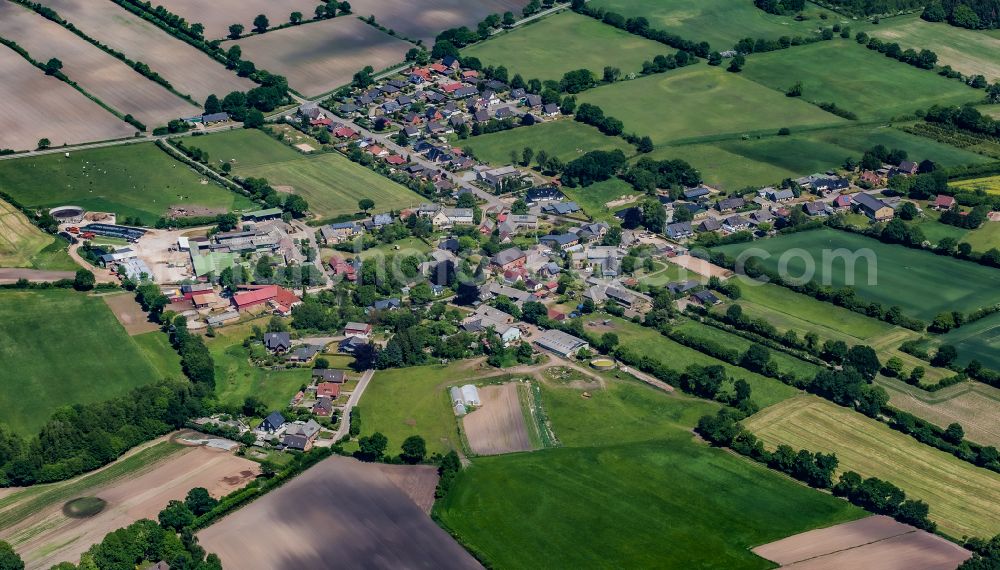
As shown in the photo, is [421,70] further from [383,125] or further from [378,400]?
[378,400]

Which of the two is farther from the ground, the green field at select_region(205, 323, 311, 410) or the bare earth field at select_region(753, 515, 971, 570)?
the bare earth field at select_region(753, 515, 971, 570)

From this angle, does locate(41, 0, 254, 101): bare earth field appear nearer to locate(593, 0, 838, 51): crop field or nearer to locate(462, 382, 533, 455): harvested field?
locate(593, 0, 838, 51): crop field

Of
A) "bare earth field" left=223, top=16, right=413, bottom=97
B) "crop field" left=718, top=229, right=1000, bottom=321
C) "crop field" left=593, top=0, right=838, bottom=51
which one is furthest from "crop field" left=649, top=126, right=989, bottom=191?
"bare earth field" left=223, top=16, right=413, bottom=97

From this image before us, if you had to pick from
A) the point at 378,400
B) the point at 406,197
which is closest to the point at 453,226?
the point at 406,197

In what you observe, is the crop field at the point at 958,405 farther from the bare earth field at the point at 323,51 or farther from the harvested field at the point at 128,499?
the bare earth field at the point at 323,51

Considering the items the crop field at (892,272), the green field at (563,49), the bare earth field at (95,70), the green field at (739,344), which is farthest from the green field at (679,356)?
the bare earth field at (95,70)

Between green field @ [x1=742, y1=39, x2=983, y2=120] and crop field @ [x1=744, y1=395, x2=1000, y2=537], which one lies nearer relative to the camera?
crop field @ [x1=744, y1=395, x2=1000, y2=537]
